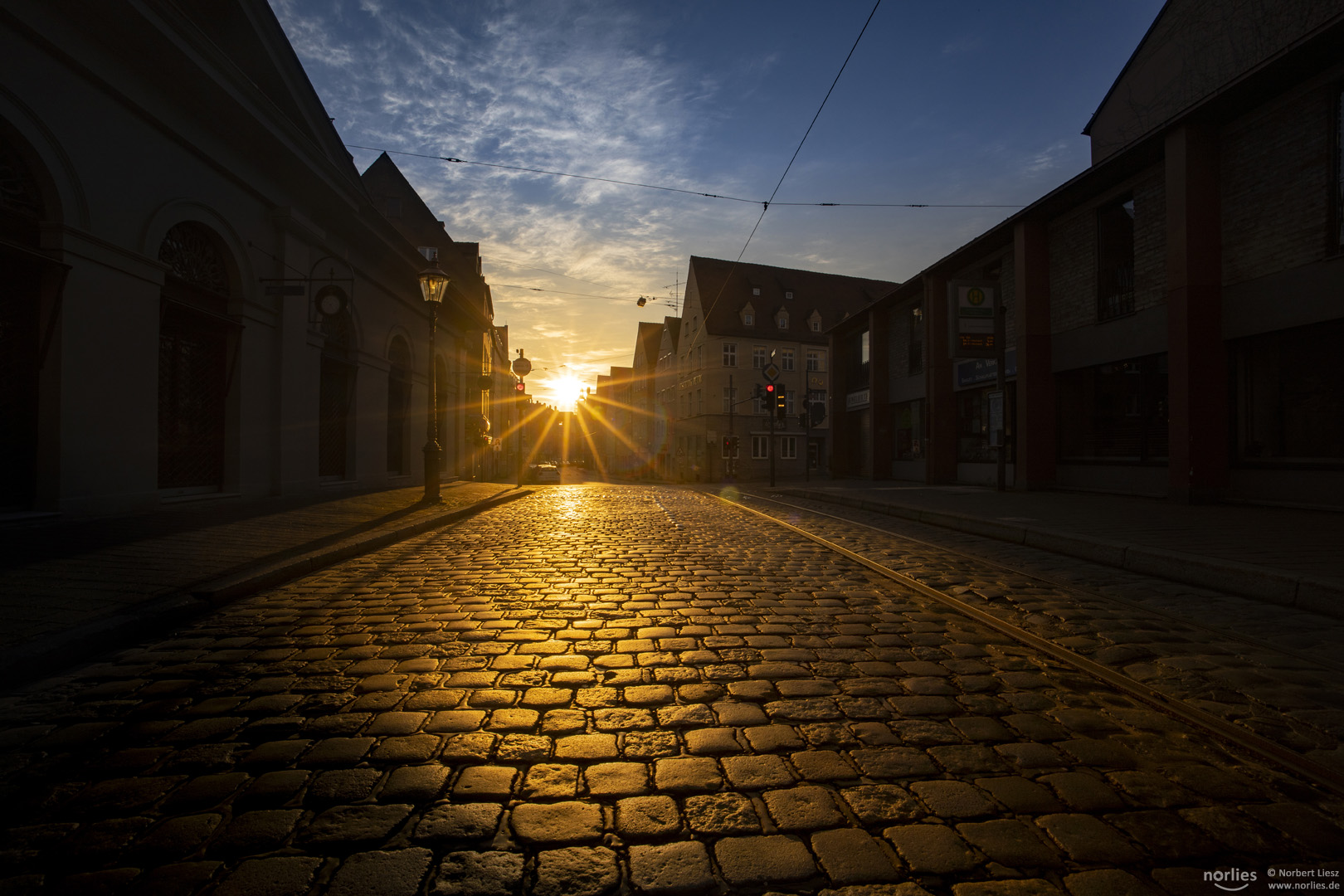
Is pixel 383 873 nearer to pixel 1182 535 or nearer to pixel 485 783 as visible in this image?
pixel 485 783

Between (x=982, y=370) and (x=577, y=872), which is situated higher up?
(x=982, y=370)

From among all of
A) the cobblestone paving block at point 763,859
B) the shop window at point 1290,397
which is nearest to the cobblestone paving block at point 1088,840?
the cobblestone paving block at point 763,859

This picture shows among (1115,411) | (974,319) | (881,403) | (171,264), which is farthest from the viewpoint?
(881,403)

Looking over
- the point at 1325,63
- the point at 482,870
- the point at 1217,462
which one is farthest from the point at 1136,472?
the point at 482,870

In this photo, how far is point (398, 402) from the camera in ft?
68.4

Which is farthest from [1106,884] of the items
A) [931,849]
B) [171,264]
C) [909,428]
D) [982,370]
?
[909,428]

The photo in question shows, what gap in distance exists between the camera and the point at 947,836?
204cm

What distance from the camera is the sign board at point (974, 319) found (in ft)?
54.5

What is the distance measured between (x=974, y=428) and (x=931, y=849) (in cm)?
2073

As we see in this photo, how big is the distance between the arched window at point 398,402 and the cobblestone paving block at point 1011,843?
2013 cm

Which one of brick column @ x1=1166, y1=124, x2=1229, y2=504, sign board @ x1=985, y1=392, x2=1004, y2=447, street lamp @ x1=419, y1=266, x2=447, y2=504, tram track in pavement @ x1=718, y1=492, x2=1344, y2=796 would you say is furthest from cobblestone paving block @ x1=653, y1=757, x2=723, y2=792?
sign board @ x1=985, y1=392, x2=1004, y2=447

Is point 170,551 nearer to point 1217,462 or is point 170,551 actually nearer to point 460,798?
point 460,798

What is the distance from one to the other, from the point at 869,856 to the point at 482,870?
108 cm

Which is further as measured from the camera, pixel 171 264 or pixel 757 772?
pixel 171 264
